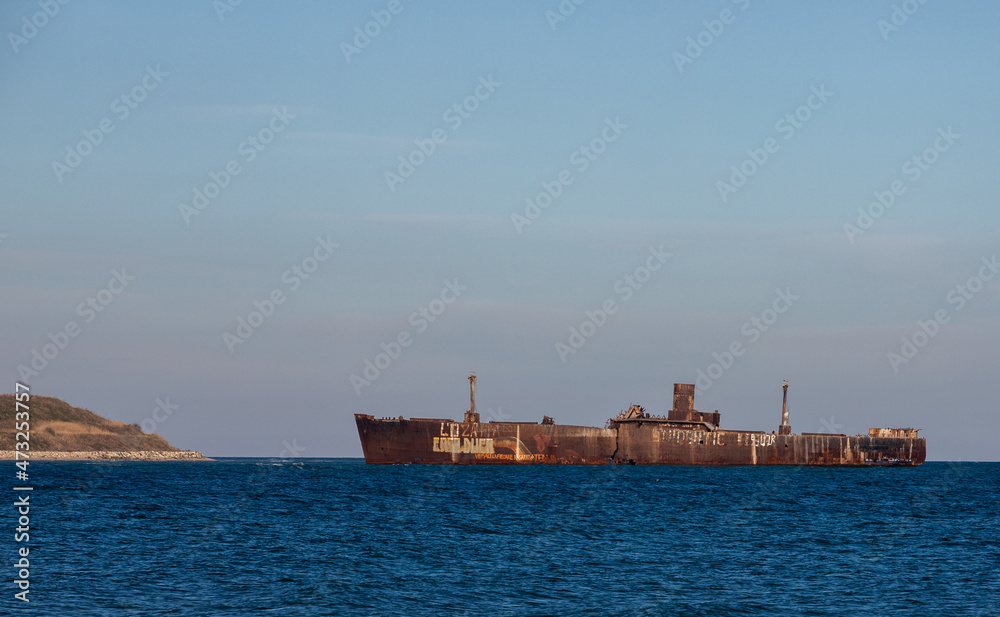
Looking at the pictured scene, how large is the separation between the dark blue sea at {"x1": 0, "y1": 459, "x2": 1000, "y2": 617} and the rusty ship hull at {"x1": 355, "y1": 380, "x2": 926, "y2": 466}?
25503 millimetres

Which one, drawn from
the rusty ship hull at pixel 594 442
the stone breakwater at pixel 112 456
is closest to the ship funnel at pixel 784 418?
the rusty ship hull at pixel 594 442

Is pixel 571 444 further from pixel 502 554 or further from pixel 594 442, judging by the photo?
pixel 502 554

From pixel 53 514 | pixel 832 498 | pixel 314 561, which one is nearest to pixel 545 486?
pixel 832 498

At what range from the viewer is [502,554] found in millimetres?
34406

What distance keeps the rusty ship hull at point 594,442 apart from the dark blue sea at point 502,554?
2550 cm

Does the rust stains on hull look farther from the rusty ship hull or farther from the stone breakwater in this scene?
the stone breakwater

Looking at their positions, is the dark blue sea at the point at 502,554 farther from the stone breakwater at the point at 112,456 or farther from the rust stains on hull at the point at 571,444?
the stone breakwater at the point at 112,456

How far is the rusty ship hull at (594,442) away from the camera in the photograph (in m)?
87.8

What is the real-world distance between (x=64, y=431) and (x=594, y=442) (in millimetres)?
107604

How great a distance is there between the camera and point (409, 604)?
25.8 metres

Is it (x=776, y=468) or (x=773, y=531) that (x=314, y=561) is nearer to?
(x=773, y=531)

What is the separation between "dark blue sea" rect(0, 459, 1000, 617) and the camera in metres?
26.0

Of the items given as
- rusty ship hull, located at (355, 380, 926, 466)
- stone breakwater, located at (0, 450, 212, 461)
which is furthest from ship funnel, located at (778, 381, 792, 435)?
stone breakwater, located at (0, 450, 212, 461)

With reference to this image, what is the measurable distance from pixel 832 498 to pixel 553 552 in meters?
32.3
